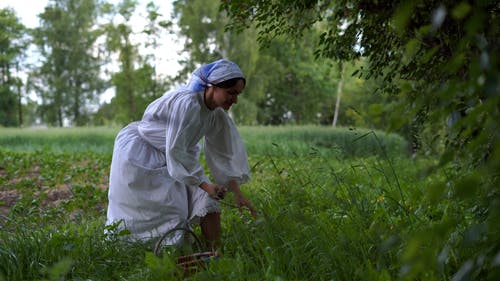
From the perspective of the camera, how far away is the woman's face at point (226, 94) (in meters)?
3.36

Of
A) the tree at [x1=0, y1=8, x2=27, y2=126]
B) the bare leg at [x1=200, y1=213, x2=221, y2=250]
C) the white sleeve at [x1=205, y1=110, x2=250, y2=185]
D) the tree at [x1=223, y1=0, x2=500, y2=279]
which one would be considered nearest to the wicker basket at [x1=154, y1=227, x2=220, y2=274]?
the bare leg at [x1=200, y1=213, x2=221, y2=250]

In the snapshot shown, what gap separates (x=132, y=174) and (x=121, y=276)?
35.3 inches

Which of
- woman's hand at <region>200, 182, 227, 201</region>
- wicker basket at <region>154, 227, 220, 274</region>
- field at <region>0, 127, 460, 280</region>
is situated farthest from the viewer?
woman's hand at <region>200, 182, 227, 201</region>

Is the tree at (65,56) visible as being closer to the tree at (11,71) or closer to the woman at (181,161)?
the tree at (11,71)

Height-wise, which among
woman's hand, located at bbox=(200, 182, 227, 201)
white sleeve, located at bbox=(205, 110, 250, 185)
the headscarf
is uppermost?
the headscarf

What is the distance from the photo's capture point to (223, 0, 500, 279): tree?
39.2 inches

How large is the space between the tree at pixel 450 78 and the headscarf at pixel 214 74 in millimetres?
344

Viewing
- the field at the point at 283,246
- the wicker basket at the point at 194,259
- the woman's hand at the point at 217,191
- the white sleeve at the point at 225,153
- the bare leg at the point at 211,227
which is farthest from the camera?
the white sleeve at the point at 225,153

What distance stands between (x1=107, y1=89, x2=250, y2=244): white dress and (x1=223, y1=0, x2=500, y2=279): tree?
778mm

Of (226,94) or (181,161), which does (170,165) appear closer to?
(181,161)

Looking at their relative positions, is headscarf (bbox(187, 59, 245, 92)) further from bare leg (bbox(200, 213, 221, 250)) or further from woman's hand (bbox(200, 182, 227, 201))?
bare leg (bbox(200, 213, 221, 250))

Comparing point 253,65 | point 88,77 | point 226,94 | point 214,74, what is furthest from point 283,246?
point 88,77

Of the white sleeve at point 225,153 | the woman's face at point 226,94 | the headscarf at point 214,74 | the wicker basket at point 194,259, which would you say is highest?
the headscarf at point 214,74

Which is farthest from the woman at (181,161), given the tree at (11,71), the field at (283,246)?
the tree at (11,71)
